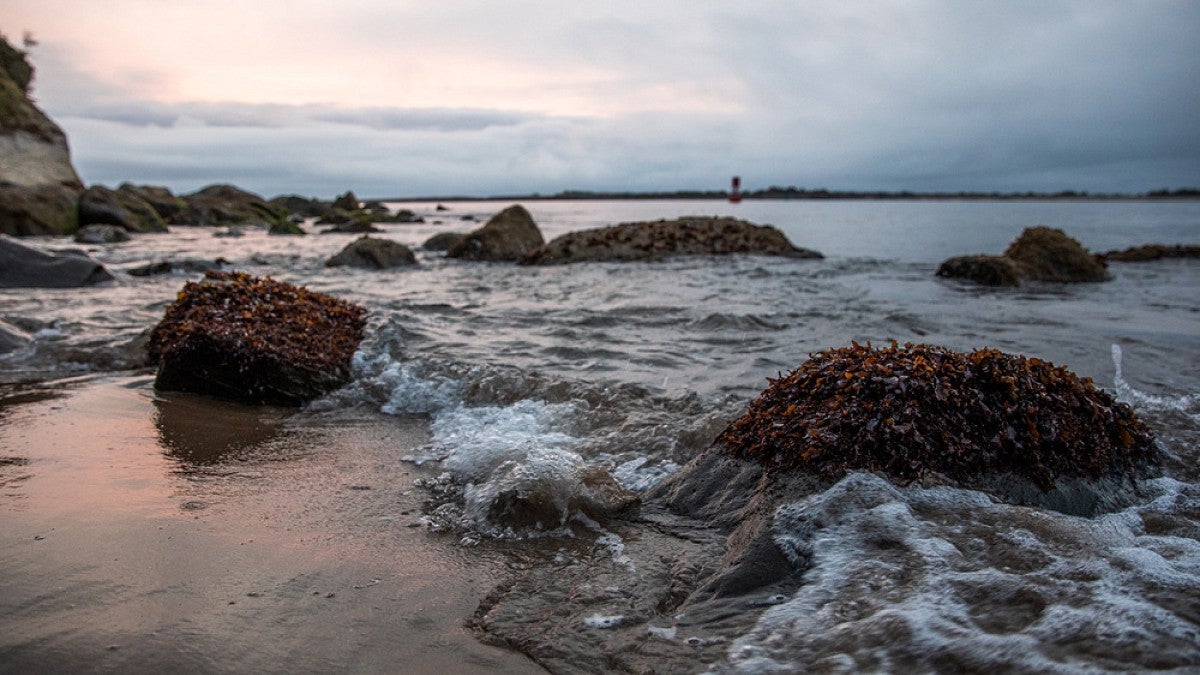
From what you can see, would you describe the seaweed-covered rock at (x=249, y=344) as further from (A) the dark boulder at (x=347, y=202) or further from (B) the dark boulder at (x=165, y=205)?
(A) the dark boulder at (x=347, y=202)

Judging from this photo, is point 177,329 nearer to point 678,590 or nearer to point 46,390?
point 46,390

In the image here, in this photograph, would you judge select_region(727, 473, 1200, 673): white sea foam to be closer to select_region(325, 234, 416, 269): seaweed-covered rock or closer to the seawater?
the seawater

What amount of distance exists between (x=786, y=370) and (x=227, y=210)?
39893mm

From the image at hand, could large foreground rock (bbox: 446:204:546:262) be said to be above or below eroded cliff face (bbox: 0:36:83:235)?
below

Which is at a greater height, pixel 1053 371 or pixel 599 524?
pixel 1053 371

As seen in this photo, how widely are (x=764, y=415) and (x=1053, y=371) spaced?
1.51 metres

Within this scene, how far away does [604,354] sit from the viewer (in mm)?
6656

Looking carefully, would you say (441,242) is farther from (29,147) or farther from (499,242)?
(29,147)

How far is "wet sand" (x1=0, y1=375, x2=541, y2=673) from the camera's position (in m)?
2.15

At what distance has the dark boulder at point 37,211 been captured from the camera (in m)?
21.4

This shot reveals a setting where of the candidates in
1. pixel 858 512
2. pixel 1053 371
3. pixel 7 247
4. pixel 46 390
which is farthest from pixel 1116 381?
pixel 7 247

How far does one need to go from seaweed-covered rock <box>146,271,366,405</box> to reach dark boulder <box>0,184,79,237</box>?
2037 cm

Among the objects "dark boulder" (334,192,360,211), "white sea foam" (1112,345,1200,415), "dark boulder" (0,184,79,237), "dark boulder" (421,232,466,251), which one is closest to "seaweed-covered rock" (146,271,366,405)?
"white sea foam" (1112,345,1200,415)

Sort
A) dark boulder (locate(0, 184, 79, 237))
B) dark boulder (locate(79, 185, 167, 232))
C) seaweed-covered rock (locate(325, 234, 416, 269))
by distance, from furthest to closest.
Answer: dark boulder (locate(79, 185, 167, 232))
dark boulder (locate(0, 184, 79, 237))
seaweed-covered rock (locate(325, 234, 416, 269))
